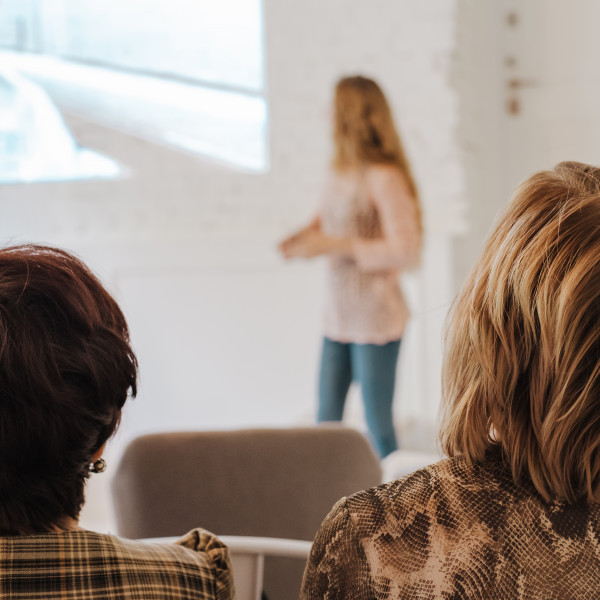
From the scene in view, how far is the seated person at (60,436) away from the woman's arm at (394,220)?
2.03 m

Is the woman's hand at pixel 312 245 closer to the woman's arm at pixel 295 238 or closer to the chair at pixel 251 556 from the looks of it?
the woman's arm at pixel 295 238

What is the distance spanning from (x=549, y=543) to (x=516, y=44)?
3764 millimetres

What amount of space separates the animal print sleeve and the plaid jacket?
14 cm

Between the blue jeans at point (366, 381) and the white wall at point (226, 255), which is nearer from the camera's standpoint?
the blue jeans at point (366, 381)

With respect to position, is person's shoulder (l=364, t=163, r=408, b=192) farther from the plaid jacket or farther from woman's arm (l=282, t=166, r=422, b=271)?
the plaid jacket

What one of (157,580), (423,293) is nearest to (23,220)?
(423,293)

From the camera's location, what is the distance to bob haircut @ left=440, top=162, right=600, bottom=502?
0.71 metres

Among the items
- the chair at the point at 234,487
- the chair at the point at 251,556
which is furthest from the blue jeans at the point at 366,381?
the chair at the point at 251,556

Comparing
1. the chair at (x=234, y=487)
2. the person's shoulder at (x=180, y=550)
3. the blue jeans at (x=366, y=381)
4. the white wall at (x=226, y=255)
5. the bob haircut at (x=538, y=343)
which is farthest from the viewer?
the white wall at (x=226, y=255)

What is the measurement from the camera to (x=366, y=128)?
290cm

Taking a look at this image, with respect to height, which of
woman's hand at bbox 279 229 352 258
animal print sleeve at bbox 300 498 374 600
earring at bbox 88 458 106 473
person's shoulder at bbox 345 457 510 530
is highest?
person's shoulder at bbox 345 457 510 530

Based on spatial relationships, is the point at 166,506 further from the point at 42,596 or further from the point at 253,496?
the point at 42,596

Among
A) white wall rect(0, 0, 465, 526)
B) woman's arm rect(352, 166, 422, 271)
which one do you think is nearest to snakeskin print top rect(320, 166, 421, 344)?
woman's arm rect(352, 166, 422, 271)

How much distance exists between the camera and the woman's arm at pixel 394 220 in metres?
2.82
